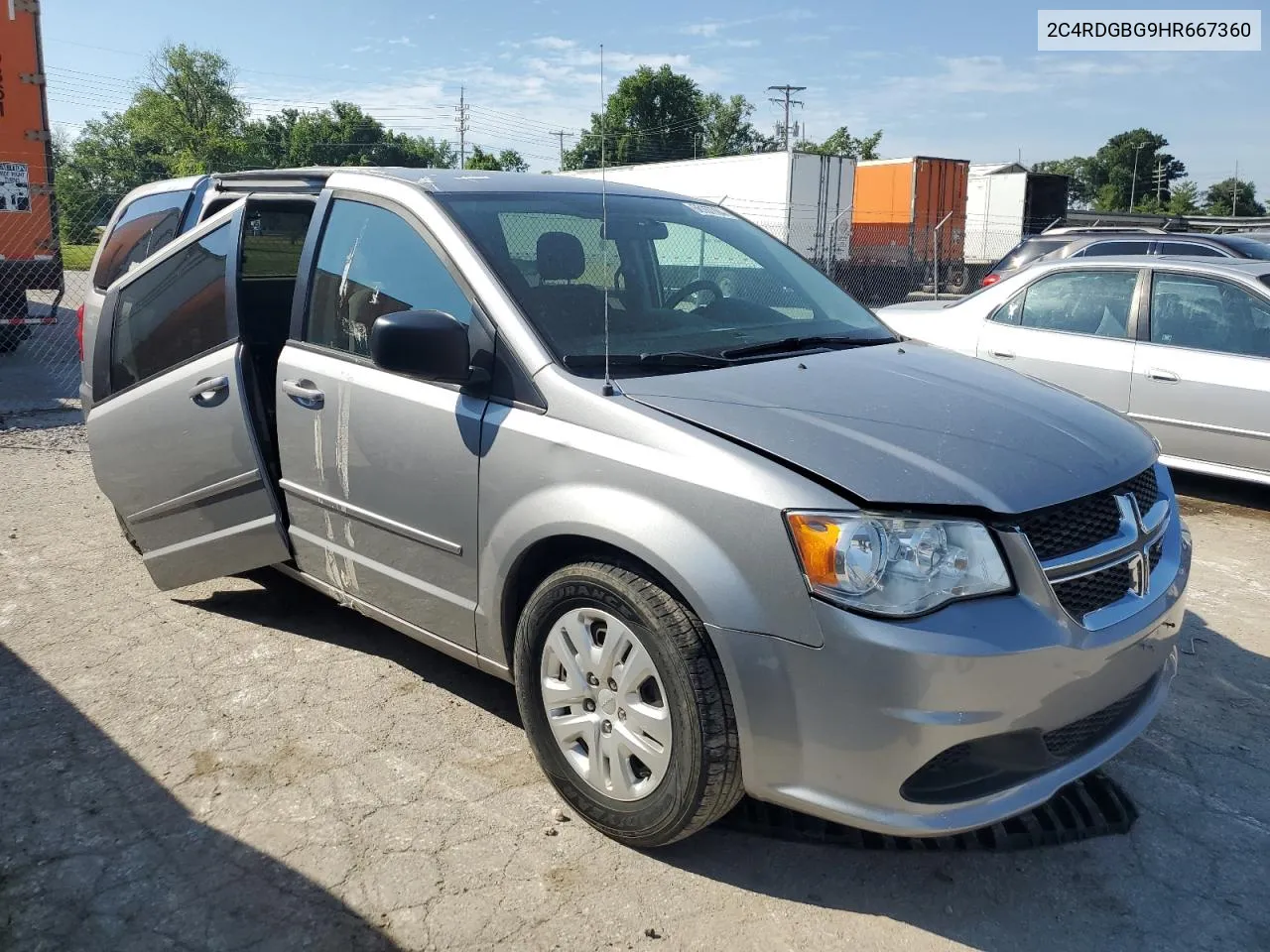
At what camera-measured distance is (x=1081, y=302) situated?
6910 mm

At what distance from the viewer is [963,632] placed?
7.48 ft

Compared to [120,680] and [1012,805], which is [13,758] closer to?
[120,680]

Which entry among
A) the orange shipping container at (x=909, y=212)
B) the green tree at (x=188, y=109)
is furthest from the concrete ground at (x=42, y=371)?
the green tree at (x=188, y=109)

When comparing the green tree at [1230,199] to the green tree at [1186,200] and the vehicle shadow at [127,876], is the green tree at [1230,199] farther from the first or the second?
the vehicle shadow at [127,876]

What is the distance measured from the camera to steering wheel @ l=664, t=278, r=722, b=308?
354 centimetres

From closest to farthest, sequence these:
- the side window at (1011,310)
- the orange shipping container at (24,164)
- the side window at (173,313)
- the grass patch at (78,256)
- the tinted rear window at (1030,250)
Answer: the side window at (173,313) → the side window at (1011,310) → the orange shipping container at (24,164) → the tinted rear window at (1030,250) → the grass patch at (78,256)

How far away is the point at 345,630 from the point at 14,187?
31.6 ft

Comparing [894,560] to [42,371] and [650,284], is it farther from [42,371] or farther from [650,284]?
[42,371]

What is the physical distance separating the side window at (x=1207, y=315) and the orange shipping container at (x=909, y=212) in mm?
18574

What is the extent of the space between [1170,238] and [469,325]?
12.4 metres

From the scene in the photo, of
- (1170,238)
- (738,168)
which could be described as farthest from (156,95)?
(1170,238)

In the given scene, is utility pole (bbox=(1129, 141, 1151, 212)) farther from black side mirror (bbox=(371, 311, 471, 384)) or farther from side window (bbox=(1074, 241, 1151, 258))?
black side mirror (bbox=(371, 311, 471, 384))

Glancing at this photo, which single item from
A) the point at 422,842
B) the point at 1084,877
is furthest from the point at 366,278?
the point at 1084,877

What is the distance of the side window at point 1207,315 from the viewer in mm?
6230
